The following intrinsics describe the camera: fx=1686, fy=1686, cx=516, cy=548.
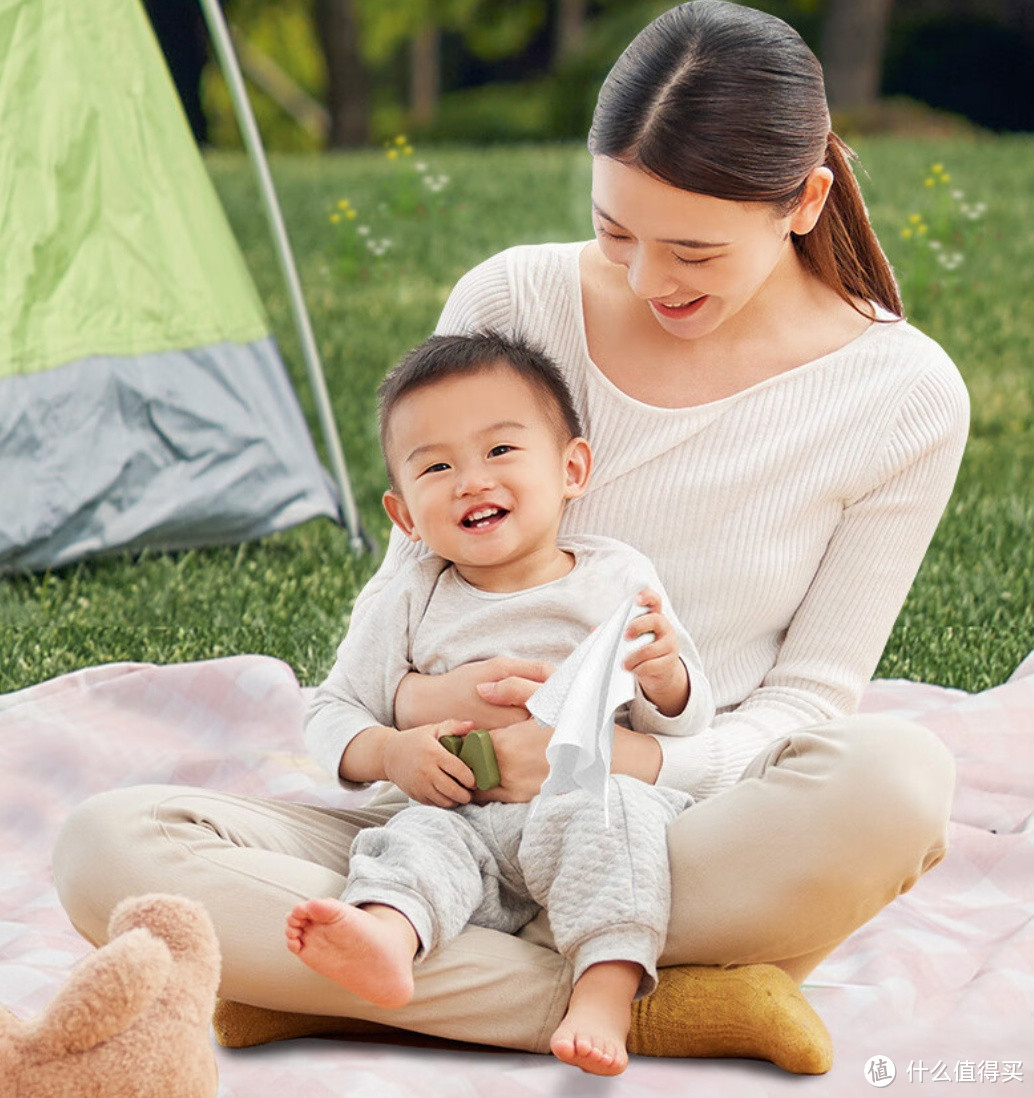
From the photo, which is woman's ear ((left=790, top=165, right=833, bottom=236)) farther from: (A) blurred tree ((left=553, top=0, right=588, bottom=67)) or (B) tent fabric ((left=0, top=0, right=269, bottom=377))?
(A) blurred tree ((left=553, top=0, right=588, bottom=67))

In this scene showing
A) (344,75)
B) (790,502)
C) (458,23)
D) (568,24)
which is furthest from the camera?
(458,23)

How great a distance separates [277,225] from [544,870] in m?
2.04

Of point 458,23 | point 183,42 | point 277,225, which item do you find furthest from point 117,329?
point 458,23

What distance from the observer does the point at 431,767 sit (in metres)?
1.48

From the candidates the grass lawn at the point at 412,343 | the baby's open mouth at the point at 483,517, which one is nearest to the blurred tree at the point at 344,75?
the grass lawn at the point at 412,343

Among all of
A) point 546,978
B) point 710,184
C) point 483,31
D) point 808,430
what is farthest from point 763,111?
point 483,31

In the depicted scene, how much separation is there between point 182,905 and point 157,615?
1.66 m

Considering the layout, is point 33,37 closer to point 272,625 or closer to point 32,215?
point 32,215

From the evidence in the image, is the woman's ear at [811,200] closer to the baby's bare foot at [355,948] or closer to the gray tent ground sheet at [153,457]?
the baby's bare foot at [355,948]

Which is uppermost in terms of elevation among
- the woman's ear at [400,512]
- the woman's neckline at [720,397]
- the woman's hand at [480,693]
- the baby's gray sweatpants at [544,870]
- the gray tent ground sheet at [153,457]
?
the woman's neckline at [720,397]

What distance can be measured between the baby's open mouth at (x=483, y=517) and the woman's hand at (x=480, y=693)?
126mm

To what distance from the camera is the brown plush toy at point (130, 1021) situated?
116 cm

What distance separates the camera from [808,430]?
1.71 metres

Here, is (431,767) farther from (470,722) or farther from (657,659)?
(657,659)
